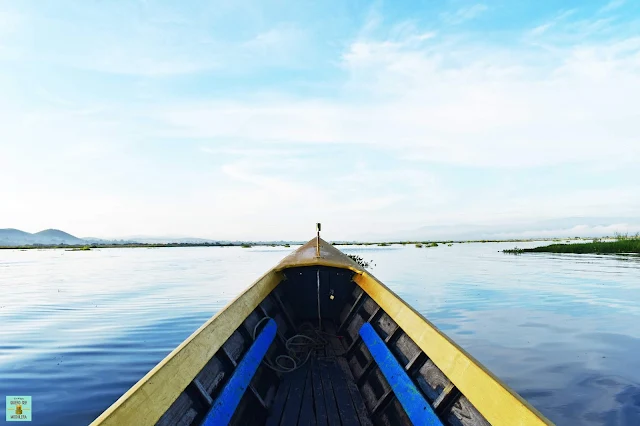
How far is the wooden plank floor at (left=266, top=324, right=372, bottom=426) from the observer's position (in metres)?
4.22

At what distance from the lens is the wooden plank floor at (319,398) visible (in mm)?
4223

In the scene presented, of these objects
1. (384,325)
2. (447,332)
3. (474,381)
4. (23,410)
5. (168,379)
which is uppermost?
(168,379)

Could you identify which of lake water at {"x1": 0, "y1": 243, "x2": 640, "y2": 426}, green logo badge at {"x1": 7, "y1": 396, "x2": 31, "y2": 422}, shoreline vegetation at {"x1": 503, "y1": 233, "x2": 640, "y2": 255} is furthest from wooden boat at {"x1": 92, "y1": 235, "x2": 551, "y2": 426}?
shoreline vegetation at {"x1": 503, "y1": 233, "x2": 640, "y2": 255}

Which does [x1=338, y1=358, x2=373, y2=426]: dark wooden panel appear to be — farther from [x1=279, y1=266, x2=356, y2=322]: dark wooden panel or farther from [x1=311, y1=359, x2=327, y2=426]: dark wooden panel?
[x1=279, y1=266, x2=356, y2=322]: dark wooden panel

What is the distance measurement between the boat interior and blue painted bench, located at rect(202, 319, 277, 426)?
0.07 ft

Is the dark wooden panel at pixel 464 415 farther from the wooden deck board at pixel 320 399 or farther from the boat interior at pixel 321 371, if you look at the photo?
the wooden deck board at pixel 320 399

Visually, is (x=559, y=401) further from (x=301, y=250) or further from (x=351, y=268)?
(x=301, y=250)

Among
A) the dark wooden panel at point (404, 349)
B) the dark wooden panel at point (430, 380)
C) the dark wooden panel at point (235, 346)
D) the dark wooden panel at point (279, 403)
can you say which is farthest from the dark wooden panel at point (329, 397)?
the dark wooden panel at point (235, 346)

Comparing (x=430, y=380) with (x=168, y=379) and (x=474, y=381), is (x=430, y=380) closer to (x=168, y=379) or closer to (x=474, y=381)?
(x=474, y=381)

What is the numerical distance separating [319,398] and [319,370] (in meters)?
0.92

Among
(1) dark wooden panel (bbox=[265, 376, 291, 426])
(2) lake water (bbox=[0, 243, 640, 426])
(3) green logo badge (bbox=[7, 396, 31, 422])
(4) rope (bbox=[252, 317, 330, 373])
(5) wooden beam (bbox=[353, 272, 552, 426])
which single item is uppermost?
(5) wooden beam (bbox=[353, 272, 552, 426])

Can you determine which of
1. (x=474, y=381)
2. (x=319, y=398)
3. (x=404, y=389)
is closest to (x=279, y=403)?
(x=319, y=398)

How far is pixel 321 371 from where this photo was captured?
18.6ft

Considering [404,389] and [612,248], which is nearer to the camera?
Result: [404,389]
